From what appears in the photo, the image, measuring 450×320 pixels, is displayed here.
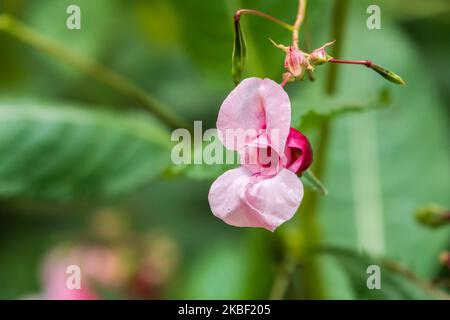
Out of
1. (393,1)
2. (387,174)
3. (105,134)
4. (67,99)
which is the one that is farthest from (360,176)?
(67,99)

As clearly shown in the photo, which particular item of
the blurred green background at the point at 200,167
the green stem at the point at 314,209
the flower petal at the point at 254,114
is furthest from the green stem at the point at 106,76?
the flower petal at the point at 254,114

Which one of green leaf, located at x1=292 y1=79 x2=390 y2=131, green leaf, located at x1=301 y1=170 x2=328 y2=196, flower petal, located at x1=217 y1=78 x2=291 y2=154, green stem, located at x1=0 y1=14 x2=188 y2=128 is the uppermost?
green stem, located at x1=0 y1=14 x2=188 y2=128

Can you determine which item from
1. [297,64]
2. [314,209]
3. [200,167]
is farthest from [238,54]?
[314,209]

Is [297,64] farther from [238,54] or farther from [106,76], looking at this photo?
[106,76]

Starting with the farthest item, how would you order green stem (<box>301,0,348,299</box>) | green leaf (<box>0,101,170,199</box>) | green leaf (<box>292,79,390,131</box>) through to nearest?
green leaf (<box>0,101,170,199</box>), green stem (<box>301,0,348,299</box>), green leaf (<box>292,79,390,131</box>)

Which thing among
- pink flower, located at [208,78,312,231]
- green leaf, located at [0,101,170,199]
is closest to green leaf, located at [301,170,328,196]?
pink flower, located at [208,78,312,231]

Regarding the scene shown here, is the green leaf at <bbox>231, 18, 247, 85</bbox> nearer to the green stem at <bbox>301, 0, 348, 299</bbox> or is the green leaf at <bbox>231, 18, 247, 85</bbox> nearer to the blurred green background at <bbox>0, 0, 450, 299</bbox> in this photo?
the blurred green background at <bbox>0, 0, 450, 299</bbox>
